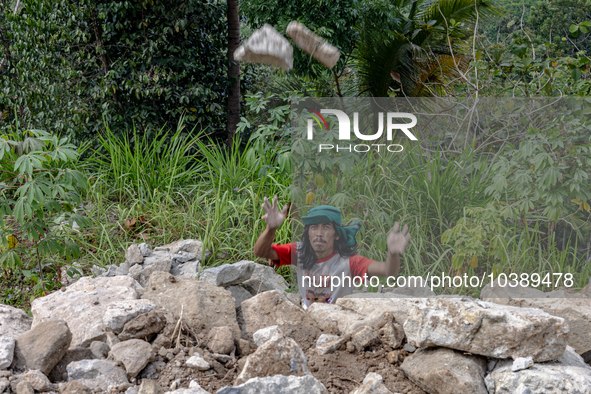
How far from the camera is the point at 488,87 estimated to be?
4359 mm

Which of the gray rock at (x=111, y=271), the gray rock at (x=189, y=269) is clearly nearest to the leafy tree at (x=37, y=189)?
the gray rock at (x=111, y=271)

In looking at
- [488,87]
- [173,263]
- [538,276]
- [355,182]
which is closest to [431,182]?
[355,182]

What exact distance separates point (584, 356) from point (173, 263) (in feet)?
7.93

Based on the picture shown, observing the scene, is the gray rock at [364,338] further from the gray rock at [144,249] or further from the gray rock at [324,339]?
the gray rock at [144,249]

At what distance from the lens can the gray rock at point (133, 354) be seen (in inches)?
71.9

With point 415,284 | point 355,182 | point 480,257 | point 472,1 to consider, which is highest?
point 472,1

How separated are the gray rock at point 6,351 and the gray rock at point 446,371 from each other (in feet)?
5.01

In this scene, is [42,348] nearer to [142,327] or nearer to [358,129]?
[142,327]

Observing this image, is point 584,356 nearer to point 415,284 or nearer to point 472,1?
point 415,284

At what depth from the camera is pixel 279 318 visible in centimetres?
228

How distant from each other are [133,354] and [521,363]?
1459mm

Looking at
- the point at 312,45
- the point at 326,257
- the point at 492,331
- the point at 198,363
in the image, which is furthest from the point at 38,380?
the point at 312,45

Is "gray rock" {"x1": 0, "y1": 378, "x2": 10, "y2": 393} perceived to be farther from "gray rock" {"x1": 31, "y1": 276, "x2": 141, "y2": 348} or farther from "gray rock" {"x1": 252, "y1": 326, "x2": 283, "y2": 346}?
"gray rock" {"x1": 252, "y1": 326, "x2": 283, "y2": 346}

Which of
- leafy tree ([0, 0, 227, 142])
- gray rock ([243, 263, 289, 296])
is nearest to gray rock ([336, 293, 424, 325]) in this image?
gray rock ([243, 263, 289, 296])
